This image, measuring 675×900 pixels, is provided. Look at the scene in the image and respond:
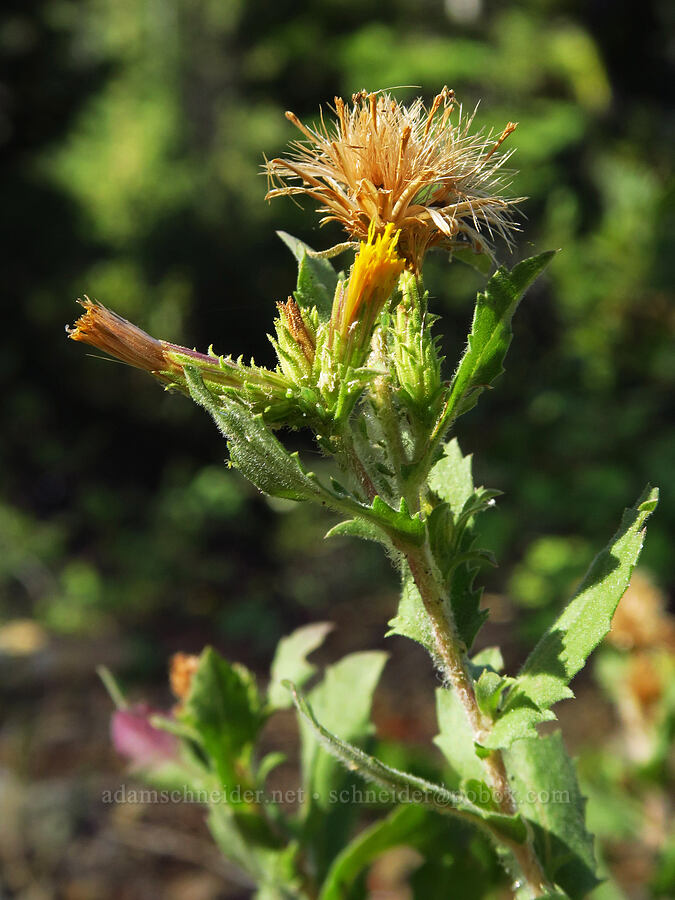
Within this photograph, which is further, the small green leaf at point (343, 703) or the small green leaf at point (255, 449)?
the small green leaf at point (343, 703)

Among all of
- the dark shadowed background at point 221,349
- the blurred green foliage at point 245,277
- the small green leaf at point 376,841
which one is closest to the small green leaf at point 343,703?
the small green leaf at point 376,841

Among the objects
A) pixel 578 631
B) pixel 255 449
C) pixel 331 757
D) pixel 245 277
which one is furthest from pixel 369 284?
pixel 245 277

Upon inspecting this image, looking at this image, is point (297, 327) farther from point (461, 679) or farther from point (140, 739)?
point (140, 739)

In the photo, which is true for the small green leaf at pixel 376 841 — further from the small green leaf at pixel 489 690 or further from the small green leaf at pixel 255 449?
the small green leaf at pixel 255 449

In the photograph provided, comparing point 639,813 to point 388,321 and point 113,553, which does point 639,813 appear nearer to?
point 388,321

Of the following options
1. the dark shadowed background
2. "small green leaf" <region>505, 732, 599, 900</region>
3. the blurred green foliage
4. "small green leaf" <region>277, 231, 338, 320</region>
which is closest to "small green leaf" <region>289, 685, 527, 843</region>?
"small green leaf" <region>505, 732, 599, 900</region>

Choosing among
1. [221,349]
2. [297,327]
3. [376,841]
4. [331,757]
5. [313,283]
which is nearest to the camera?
[297,327]
